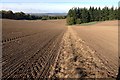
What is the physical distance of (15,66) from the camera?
529 inches

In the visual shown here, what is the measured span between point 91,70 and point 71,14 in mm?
103082

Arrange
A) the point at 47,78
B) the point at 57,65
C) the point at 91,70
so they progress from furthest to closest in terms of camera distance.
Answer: the point at 57,65 < the point at 91,70 < the point at 47,78

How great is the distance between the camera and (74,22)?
112625 mm

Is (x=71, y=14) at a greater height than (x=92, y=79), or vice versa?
(x=71, y=14)

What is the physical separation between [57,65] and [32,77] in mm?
3291

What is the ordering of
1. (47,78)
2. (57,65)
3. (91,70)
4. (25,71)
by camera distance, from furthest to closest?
(57,65), (91,70), (25,71), (47,78)

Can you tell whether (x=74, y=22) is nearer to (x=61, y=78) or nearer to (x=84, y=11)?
(x=84, y=11)

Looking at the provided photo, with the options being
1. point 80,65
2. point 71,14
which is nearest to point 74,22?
point 71,14

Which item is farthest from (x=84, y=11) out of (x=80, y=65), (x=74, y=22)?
(x=80, y=65)

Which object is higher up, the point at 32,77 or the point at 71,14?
the point at 71,14

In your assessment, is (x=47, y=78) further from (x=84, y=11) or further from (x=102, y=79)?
(x=84, y=11)

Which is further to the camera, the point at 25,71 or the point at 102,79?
the point at 25,71

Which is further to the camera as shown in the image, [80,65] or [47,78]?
[80,65]

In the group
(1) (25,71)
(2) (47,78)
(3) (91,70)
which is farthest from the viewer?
(3) (91,70)
